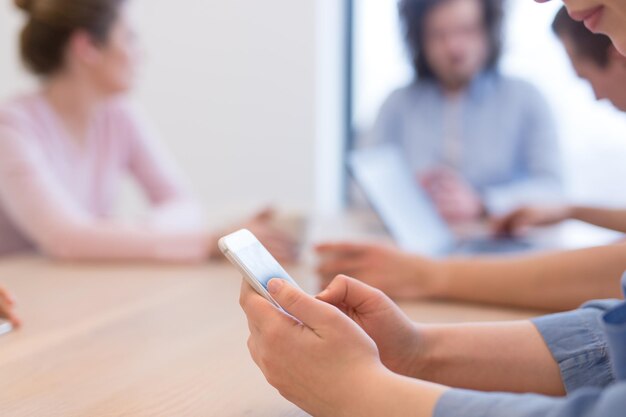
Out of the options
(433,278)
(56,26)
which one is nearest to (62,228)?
(56,26)

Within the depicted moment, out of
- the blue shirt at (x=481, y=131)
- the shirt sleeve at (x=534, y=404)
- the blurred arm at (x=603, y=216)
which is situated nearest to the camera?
the shirt sleeve at (x=534, y=404)

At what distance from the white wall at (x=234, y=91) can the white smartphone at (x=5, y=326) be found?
1.83 meters

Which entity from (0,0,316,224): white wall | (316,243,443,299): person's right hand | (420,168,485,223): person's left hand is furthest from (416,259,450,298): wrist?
(0,0,316,224): white wall

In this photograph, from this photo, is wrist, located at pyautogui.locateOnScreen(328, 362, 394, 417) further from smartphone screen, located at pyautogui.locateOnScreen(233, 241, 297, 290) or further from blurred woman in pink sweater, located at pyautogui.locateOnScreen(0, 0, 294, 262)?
blurred woman in pink sweater, located at pyautogui.locateOnScreen(0, 0, 294, 262)

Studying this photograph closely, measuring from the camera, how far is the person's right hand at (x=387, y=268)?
1081mm

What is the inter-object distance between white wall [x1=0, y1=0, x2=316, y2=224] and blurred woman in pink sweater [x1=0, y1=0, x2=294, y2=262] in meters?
0.92

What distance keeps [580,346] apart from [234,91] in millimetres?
2324

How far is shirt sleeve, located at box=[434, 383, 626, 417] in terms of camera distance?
0.48m

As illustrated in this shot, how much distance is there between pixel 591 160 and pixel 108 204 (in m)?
1.71

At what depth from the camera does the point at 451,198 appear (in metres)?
1.82

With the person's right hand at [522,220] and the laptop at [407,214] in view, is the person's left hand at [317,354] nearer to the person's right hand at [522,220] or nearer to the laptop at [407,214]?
the laptop at [407,214]

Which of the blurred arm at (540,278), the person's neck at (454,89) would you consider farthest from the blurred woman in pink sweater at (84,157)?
the person's neck at (454,89)

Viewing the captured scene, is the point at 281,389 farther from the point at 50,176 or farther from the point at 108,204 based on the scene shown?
the point at 108,204

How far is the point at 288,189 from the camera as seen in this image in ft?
9.42
